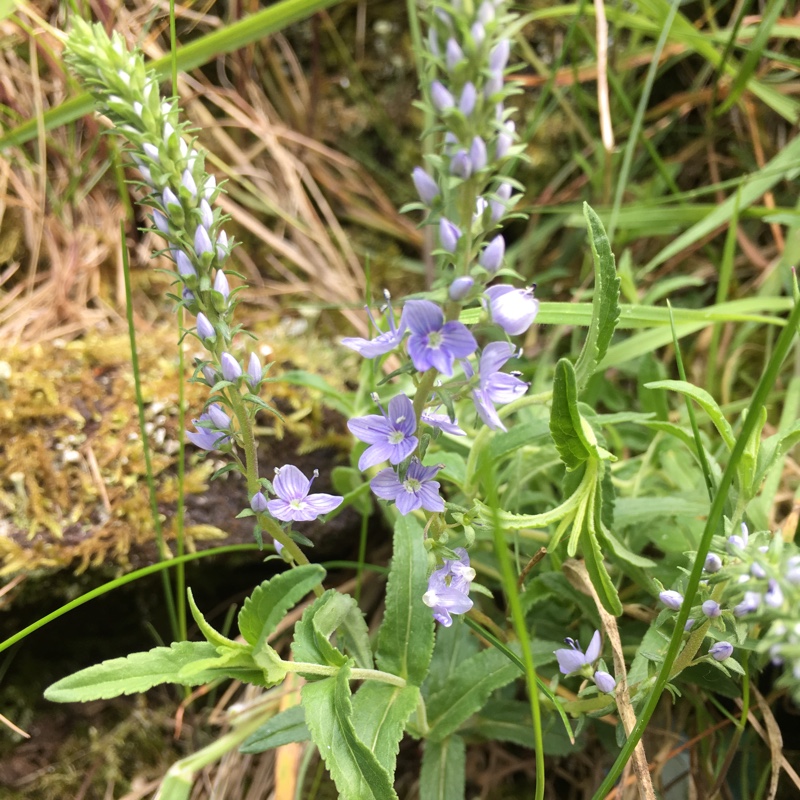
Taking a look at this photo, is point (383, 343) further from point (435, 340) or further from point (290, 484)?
point (290, 484)

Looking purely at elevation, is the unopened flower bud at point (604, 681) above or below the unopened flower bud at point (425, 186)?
below

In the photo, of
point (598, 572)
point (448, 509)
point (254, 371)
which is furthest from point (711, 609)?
point (254, 371)

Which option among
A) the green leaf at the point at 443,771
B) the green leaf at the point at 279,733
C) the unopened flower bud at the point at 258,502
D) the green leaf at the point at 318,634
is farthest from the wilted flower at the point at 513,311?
the green leaf at the point at 443,771

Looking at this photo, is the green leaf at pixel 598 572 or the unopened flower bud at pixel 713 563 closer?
the unopened flower bud at pixel 713 563

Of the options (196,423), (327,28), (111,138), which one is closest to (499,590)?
(196,423)

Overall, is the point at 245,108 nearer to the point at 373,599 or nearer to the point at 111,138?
the point at 111,138

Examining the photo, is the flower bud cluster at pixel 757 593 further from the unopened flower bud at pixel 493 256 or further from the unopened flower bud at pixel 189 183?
the unopened flower bud at pixel 189 183

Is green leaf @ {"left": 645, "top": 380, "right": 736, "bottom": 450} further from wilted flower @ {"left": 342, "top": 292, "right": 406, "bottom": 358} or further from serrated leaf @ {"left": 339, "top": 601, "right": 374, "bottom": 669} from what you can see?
serrated leaf @ {"left": 339, "top": 601, "right": 374, "bottom": 669}
